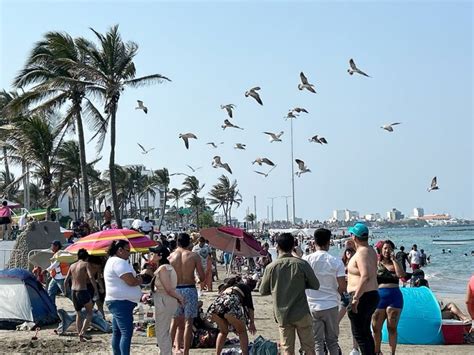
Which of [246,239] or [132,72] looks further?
[132,72]

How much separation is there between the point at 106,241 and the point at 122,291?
3.60 m

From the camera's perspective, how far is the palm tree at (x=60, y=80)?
84.3 feet

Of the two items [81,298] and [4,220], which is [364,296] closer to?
[81,298]

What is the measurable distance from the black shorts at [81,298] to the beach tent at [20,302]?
1859 mm

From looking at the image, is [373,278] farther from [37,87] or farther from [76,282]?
[37,87]

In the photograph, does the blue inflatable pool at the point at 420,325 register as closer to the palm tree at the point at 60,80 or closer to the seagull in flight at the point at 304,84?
the seagull in flight at the point at 304,84

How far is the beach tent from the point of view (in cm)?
1271

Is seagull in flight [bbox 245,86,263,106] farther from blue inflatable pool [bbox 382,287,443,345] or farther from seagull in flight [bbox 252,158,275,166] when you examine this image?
blue inflatable pool [bbox 382,287,443,345]

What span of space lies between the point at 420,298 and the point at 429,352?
1.01 meters

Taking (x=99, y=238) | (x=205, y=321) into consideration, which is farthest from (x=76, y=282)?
(x=205, y=321)

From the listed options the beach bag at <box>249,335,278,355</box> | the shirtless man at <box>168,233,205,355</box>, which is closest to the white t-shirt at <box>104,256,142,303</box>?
the shirtless man at <box>168,233,205,355</box>

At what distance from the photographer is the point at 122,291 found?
8.06 metres

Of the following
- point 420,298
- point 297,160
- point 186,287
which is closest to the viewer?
point 186,287

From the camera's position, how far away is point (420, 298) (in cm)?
1084
